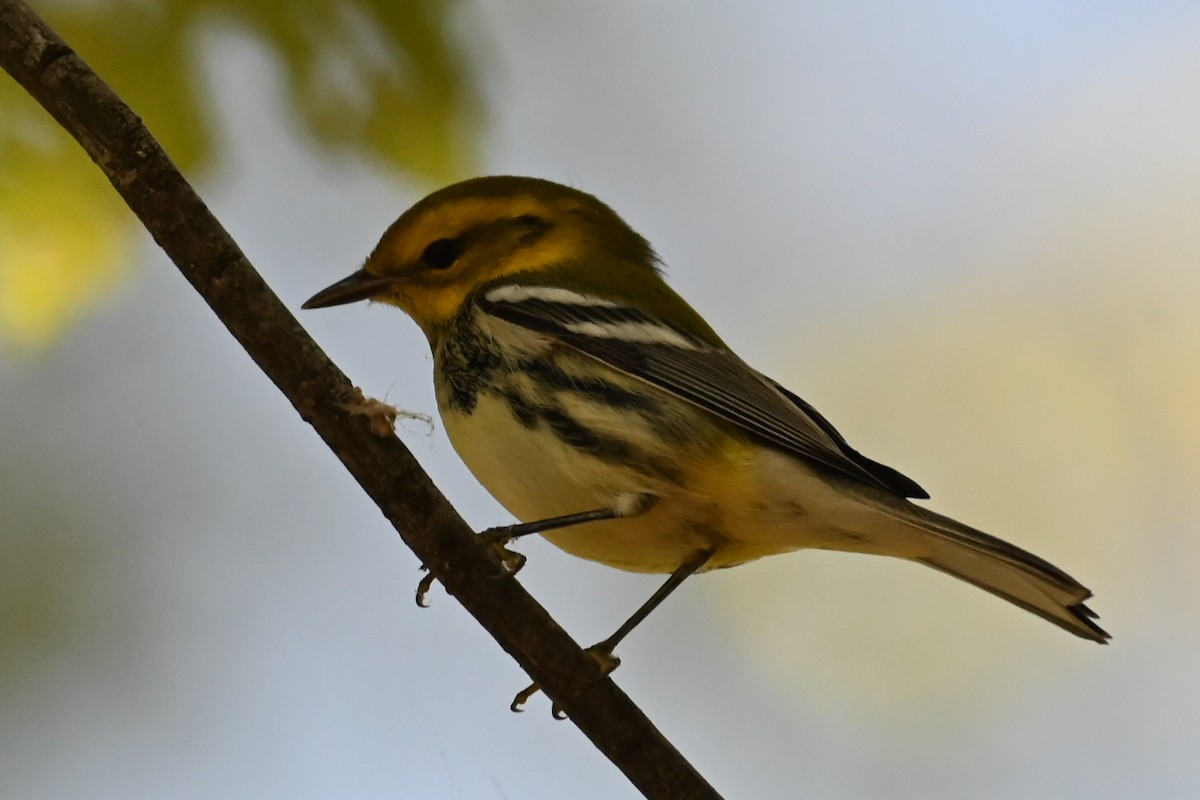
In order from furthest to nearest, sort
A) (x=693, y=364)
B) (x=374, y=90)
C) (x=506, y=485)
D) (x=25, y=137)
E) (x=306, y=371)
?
1. (x=374, y=90)
2. (x=25, y=137)
3. (x=693, y=364)
4. (x=506, y=485)
5. (x=306, y=371)

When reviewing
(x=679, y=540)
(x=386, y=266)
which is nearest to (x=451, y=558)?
(x=679, y=540)

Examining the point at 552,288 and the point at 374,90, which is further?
the point at 374,90

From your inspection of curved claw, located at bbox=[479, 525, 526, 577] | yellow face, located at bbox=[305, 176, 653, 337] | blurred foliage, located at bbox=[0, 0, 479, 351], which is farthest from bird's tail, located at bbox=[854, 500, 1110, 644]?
blurred foliage, located at bbox=[0, 0, 479, 351]

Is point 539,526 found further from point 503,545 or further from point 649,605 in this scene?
point 649,605

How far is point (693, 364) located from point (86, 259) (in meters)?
0.99

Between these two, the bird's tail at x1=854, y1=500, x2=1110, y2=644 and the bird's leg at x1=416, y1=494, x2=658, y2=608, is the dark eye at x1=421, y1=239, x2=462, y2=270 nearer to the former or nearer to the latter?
the bird's leg at x1=416, y1=494, x2=658, y2=608

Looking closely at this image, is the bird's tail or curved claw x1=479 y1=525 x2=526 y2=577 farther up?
the bird's tail

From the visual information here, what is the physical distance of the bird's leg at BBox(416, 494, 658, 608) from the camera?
4.75 feet

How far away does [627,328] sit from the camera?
1.71m

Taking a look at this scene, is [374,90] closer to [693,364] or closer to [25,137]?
[25,137]

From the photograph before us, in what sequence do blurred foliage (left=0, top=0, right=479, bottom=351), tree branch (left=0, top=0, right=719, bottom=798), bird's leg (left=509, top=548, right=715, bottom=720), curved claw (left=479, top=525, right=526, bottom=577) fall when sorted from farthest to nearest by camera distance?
1. blurred foliage (left=0, top=0, right=479, bottom=351)
2. bird's leg (left=509, top=548, right=715, bottom=720)
3. curved claw (left=479, top=525, right=526, bottom=577)
4. tree branch (left=0, top=0, right=719, bottom=798)

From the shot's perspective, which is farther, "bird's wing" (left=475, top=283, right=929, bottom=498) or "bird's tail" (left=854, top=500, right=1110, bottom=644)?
"bird's wing" (left=475, top=283, right=929, bottom=498)

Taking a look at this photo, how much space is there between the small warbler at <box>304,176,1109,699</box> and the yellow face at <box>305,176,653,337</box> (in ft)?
0.25

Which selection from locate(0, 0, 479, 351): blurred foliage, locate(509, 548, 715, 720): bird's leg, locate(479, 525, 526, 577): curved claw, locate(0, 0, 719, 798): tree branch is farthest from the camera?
locate(0, 0, 479, 351): blurred foliage
